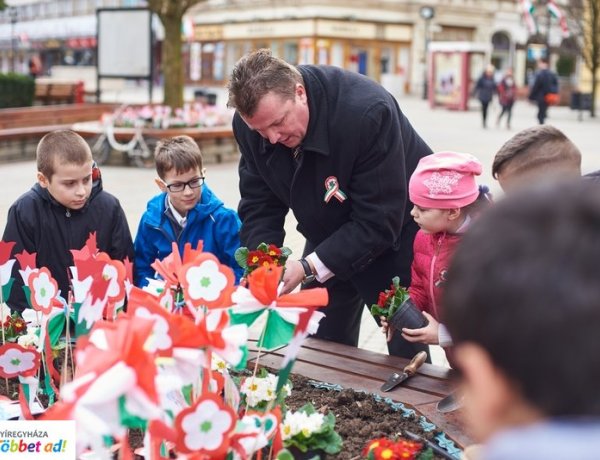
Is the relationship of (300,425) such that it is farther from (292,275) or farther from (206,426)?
(292,275)

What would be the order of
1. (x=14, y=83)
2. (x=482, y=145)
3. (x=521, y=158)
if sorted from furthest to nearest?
(x=14, y=83), (x=482, y=145), (x=521, y=158)

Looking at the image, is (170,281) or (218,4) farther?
(218,4)

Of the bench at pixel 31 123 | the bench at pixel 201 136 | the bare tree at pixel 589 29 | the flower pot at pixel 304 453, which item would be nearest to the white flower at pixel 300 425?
the flower pot at pixel 304 453

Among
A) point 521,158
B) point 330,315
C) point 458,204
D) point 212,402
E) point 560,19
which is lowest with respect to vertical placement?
point 330,315

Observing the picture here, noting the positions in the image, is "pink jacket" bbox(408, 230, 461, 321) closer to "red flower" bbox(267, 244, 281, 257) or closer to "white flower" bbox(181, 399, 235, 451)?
"red flower" bbox(267, 244, 281, 257)

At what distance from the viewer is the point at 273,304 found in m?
1.56

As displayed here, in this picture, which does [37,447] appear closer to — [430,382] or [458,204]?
[430,382]

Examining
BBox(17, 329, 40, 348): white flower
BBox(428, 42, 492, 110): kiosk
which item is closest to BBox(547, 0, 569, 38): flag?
BBox(428, 42, 492, 110): kiosk

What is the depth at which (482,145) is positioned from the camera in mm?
13773

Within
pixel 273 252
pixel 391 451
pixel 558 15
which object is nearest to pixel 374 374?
pixel 273 252

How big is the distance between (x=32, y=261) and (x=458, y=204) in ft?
3.95

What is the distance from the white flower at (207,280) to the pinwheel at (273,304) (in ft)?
0.19

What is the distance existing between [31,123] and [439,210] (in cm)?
1177

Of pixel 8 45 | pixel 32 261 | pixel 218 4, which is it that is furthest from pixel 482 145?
pixel 8 45
